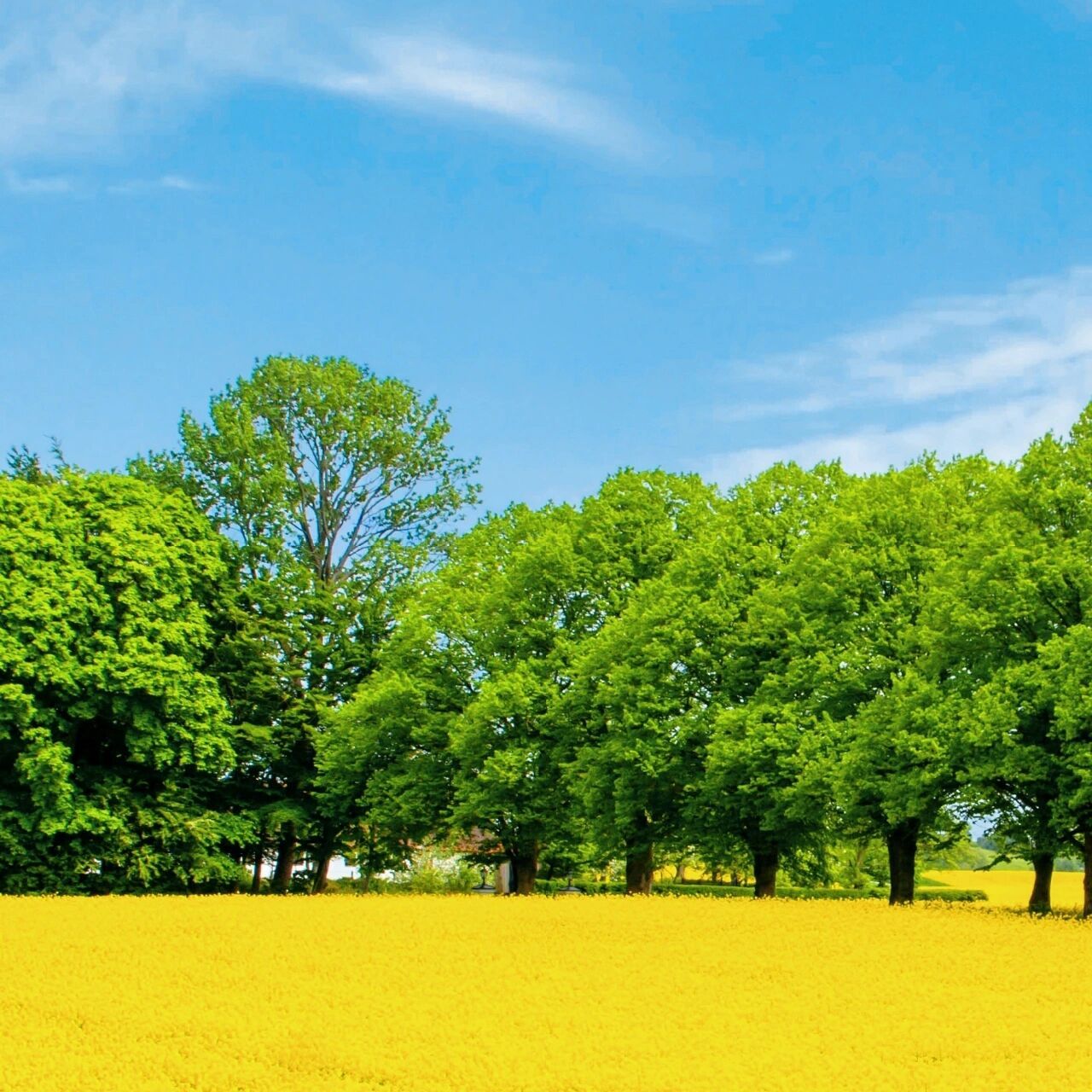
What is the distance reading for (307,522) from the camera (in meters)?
62.0

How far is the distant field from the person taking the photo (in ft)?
237

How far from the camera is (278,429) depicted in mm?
62000

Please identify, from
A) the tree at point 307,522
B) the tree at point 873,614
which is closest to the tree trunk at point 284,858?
the tree at point 307,522

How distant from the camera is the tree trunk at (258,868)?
60.9 metres

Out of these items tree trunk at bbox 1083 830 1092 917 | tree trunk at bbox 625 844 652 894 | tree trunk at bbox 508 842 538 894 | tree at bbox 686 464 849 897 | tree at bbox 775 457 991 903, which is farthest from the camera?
tree trunk at bbox 508 842 538 894

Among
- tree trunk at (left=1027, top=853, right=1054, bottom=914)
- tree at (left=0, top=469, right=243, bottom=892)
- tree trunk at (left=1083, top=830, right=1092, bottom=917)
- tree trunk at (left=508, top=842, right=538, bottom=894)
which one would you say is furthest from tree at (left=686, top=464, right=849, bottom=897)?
tree at (left=0, top=469, right=243, bottom=892)

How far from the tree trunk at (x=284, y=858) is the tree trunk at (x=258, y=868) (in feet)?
2.40

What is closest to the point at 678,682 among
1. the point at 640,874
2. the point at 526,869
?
the point at 640,874

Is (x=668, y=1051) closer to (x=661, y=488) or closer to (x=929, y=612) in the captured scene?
(x=929, y=612)

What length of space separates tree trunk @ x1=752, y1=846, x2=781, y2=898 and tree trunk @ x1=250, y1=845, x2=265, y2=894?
2465 cm

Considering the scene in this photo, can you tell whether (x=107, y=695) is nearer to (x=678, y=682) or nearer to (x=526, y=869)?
(x=526, y=869)

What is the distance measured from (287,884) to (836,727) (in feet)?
98.5

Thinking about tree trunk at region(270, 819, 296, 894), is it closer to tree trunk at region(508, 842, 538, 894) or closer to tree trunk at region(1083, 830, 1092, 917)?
tree trunk at region(508, 842, 538, 894)

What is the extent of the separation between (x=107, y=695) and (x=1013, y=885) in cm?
6790
